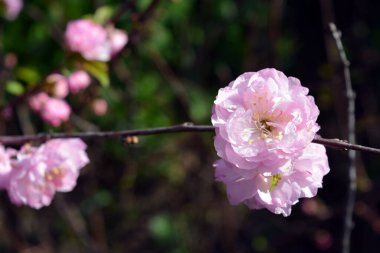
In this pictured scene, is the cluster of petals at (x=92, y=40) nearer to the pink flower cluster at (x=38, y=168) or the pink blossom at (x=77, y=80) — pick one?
the pink blossom at (x=77, y=80)

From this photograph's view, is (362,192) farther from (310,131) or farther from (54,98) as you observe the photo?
(310,131)

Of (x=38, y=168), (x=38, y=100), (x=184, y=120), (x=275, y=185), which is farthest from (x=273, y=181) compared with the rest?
(x=184, y=120)

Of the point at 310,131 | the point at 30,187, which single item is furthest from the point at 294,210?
the point at 310,131

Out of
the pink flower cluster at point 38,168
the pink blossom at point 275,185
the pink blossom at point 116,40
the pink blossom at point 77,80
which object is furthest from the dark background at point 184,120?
the pink blossom at point 275,185

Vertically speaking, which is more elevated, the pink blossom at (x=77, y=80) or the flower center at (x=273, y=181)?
the flower center at (x=273, y=181)

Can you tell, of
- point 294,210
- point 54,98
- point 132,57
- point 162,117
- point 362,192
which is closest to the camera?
point 54,98

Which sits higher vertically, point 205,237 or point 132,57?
point 132,57

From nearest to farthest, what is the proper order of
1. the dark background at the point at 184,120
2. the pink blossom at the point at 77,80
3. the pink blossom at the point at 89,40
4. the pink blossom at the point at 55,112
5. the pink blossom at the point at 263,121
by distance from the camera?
the pink blossom at the point at 263,121, the pink blossom at the point at 89,40, the pink blossom at the point at 55,112, the pink blossom at the point at 77,80, the dark background at the point at 184,120
